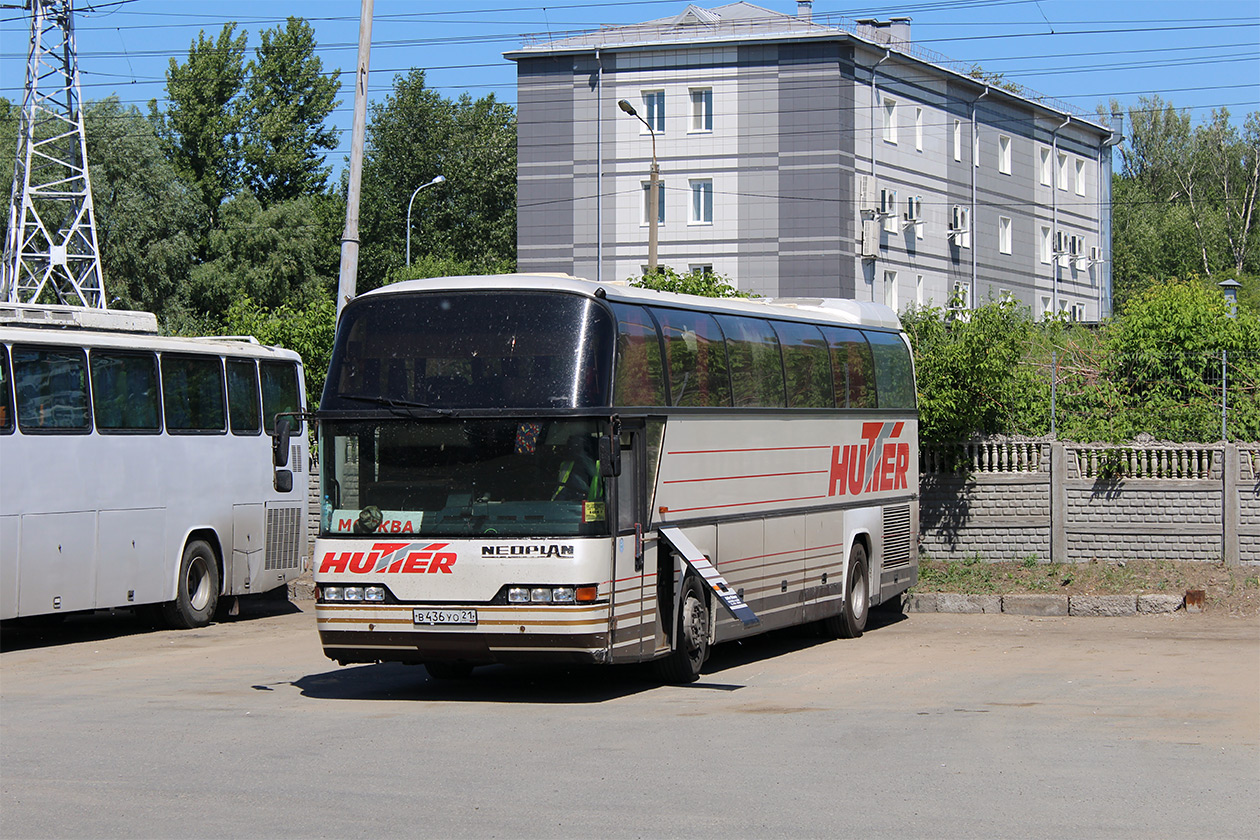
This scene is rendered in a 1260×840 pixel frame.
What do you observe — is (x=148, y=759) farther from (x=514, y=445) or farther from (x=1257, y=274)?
(x=1257, y=274)

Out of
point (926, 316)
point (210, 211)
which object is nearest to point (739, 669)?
point (926, 316)

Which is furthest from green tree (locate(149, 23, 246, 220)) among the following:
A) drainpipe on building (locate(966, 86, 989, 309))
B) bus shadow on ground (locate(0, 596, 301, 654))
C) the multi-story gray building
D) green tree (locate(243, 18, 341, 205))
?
bus shadow on ground (locate(0, 596, 301, 654))

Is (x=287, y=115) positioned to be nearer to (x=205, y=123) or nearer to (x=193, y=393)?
(x=205, y=123)

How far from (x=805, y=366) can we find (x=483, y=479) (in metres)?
5.54

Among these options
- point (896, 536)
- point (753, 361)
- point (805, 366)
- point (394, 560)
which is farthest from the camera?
point (896, 536)

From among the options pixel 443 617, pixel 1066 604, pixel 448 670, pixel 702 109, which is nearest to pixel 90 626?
pixel 448 670

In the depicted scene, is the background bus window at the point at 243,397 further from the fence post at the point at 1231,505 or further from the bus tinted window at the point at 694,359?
the fence post at the point at 1231,505

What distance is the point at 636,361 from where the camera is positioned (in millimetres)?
12930

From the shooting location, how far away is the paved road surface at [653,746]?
26.0ft

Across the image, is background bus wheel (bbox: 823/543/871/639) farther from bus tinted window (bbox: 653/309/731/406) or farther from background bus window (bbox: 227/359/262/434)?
background bus window (bbox: 227/359/262/434)

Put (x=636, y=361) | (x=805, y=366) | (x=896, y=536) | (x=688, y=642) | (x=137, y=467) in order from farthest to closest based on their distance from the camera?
1. (x=896, y=536)
2. (x=137, y=467)
3. (x=805, y=366)
4. (x=688, y=642)
5. (x=636, y=361)

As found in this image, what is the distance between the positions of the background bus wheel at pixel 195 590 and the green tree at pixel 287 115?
54592 mm

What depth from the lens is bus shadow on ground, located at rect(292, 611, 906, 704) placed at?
12.9 metres

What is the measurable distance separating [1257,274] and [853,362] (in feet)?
215
